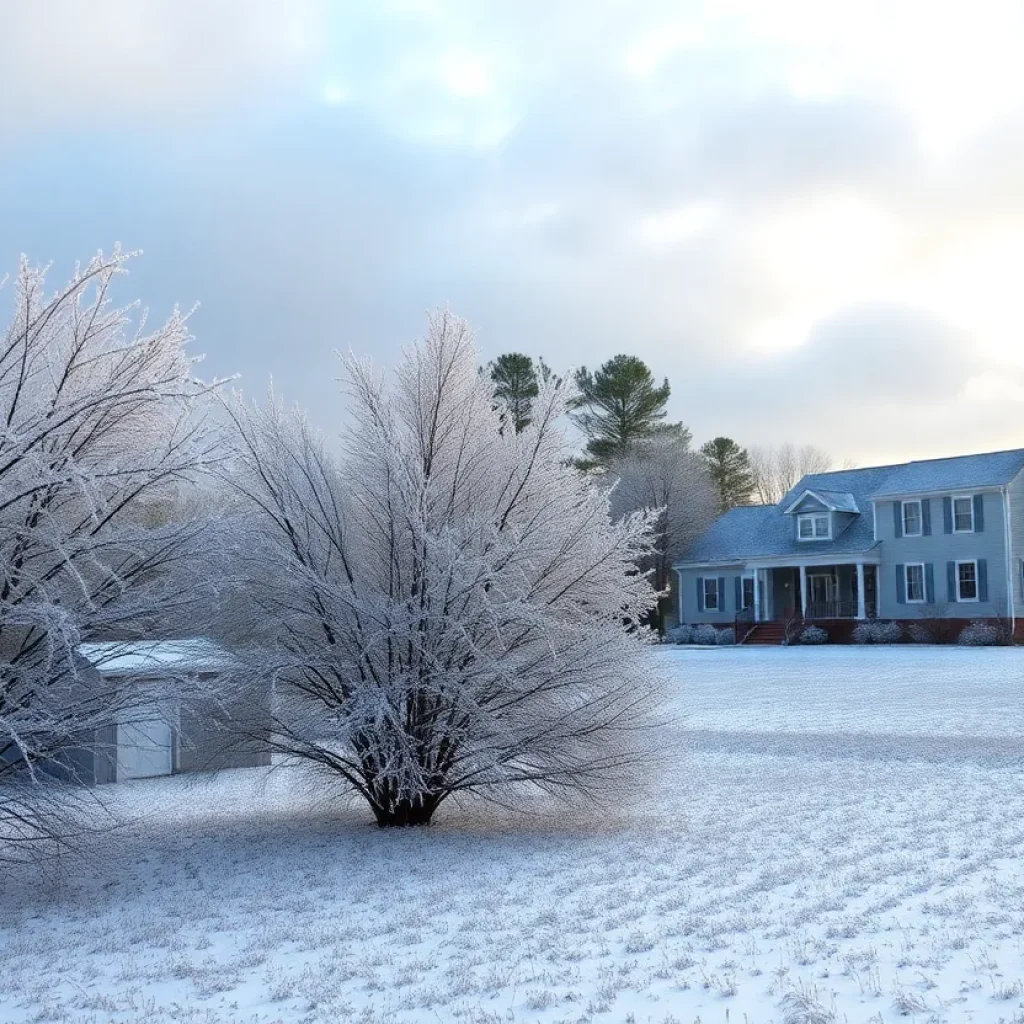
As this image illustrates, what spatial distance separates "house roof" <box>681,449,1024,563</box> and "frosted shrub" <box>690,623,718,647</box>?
2.84 metres

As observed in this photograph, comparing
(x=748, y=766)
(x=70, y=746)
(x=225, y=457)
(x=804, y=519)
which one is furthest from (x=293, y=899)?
(x=804, y=519)

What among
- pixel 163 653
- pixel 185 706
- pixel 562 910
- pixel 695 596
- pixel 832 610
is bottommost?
pixel 562 910

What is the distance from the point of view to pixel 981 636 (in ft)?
102

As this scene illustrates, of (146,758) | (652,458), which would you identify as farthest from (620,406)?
(146,758)

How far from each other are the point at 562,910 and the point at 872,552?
31.8 m

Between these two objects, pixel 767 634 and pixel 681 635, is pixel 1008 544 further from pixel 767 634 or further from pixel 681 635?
pixel 681 635

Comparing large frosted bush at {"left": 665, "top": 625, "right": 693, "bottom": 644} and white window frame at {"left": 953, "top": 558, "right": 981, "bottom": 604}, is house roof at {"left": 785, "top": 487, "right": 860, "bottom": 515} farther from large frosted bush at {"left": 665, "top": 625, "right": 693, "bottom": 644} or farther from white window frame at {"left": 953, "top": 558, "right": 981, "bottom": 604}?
large frosted bush at {"left": 665, "top": 625, "right": 693, "bottom": 644}

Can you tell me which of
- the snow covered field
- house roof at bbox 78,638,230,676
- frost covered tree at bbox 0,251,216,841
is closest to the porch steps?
the snow covered field

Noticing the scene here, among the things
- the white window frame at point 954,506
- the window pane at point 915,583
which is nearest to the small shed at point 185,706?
the white window frame at point 954,506

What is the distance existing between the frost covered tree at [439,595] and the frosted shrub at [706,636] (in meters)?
29.4

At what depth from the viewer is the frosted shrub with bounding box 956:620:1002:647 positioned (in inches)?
1226

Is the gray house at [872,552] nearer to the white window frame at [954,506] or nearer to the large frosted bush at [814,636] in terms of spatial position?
the white window frame at [954,506]

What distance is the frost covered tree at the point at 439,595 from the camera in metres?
7.96

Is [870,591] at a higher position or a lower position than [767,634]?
higher
